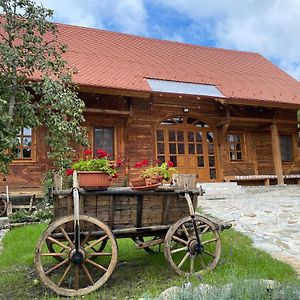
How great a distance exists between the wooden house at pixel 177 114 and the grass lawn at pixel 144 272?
6013mm

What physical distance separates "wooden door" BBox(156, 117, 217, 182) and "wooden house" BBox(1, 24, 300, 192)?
0.12 feet

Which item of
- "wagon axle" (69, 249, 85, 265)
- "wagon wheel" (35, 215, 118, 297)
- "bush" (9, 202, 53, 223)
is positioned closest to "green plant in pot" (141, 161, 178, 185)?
"wagon wheel" (35, 215, 118, 297)

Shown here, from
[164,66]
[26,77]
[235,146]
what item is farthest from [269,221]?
[164,66]

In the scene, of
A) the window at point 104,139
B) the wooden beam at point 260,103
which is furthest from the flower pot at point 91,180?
the wooden beam at point 260,103

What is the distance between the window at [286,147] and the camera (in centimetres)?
1394

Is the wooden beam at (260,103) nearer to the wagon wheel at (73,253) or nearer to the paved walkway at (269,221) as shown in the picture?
the paved walkway at (269,221)

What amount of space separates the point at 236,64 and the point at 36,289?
14950 millimetres

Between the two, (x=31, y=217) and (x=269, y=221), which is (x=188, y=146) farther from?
(x=31, y=217)

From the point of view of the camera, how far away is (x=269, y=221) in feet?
20.7

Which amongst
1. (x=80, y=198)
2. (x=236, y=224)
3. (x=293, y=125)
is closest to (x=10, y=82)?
(x=80, y=198)

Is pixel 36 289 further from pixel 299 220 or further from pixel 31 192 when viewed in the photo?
pixel 31 192

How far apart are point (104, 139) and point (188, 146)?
3.21m

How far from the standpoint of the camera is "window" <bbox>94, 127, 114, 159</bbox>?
11094 mm

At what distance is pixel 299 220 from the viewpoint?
246 inches
